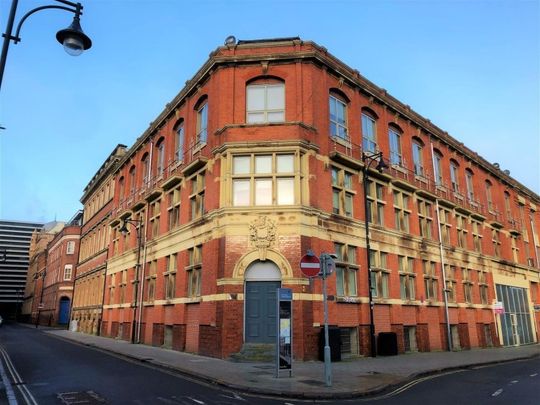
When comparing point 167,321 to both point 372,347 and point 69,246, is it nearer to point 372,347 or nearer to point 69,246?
point 372,347

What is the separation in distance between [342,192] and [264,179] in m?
4.49

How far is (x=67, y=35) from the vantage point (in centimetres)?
934

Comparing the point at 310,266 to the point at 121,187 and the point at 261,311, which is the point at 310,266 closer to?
the point at 261,311

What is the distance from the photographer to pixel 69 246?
2507 inches

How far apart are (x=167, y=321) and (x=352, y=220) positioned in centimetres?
1197

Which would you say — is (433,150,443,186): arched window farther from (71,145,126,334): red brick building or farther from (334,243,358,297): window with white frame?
(71,145,126,334): red brick building

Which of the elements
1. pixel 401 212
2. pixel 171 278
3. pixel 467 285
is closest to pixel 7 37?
pixel 171 278

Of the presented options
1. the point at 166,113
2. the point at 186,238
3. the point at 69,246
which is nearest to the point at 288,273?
the point at 186,238

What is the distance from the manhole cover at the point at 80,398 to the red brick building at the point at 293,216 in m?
7.74

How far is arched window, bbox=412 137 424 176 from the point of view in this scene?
93.2 feet

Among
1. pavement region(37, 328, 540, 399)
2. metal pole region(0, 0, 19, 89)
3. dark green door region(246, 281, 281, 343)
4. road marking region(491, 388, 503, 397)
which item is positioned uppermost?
metal pole region(0, 0, 19, 89)

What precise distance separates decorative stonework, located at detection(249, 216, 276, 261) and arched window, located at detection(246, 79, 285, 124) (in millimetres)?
5245

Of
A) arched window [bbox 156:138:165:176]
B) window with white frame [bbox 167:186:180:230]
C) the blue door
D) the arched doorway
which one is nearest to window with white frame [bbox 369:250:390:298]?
the arched doorway

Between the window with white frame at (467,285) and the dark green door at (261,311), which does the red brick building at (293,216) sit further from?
the window with white frame at (467,285)
